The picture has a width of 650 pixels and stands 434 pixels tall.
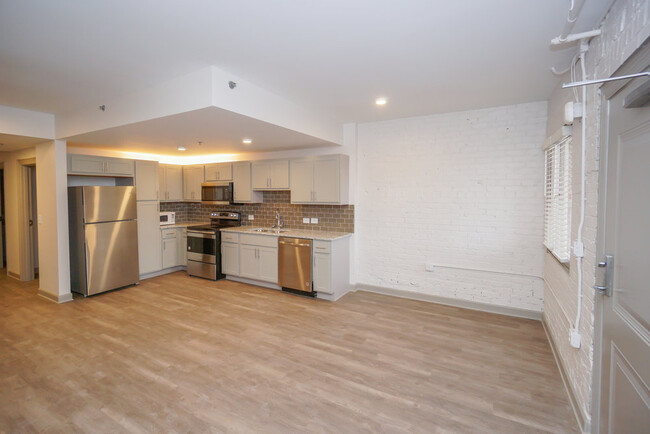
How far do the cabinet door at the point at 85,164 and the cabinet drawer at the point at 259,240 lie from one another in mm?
2485

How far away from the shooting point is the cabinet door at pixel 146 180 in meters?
5.48

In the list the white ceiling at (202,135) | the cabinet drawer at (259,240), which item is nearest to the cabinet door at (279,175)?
the white ceiling at (202,135)

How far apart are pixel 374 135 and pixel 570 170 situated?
2.63 meters

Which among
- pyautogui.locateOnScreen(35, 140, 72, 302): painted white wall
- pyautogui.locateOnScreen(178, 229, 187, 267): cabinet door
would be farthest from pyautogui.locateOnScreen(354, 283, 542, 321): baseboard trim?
pyautogui.locateOnScreen(35, 140, 72, 302): painted white wall

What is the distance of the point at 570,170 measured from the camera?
2693 mm

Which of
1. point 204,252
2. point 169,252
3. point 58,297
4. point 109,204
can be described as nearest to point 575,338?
point 204,252

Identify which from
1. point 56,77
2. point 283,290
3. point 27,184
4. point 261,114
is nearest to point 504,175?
point 261,114

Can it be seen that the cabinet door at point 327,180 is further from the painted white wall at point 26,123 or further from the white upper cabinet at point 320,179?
the painted white wall at point 26,123

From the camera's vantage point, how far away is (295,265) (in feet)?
15.6

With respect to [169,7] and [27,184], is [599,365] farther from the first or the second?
[27,184]

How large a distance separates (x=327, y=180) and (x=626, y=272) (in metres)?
3.71

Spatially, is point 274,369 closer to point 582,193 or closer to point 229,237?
point 582,193

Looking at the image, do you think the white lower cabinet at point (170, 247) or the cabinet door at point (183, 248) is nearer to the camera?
the white lower cabinet at point (170, 247)

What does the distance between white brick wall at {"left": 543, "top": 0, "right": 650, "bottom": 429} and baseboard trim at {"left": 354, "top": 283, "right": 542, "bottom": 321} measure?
1073mm
